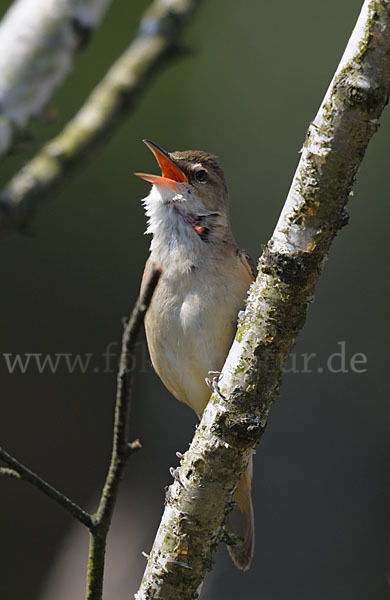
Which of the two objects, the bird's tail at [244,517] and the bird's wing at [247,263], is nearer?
the bird's wing at [247,263]

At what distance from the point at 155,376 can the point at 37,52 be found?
14.5ft

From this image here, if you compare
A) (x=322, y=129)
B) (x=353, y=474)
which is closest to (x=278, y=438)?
(x=353, y=474)

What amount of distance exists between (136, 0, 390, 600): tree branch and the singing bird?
865mm

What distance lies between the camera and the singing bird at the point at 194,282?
127 inches

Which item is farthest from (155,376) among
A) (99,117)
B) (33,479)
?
(99,117)

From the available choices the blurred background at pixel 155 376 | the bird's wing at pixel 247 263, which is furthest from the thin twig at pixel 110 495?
the blurred background at pixel 155 376

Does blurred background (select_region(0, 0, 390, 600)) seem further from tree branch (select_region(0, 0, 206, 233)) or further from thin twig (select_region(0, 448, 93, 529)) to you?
tree branch (select_region(0, 0, 206, 233))

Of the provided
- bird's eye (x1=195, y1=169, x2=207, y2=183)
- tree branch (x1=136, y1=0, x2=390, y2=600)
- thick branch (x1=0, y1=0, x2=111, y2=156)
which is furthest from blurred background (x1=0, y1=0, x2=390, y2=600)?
thick branch (x1=0, y1=0, x2=111, y2=156)

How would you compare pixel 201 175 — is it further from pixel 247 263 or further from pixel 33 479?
pixel 33 479

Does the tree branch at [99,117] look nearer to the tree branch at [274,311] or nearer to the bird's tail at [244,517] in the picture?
the tree branch at [274,311]

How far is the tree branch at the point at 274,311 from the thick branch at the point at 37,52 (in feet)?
2.35

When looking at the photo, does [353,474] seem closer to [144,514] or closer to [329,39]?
[144,514]

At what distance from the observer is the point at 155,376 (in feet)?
19.0

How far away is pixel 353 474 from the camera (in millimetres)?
4945
